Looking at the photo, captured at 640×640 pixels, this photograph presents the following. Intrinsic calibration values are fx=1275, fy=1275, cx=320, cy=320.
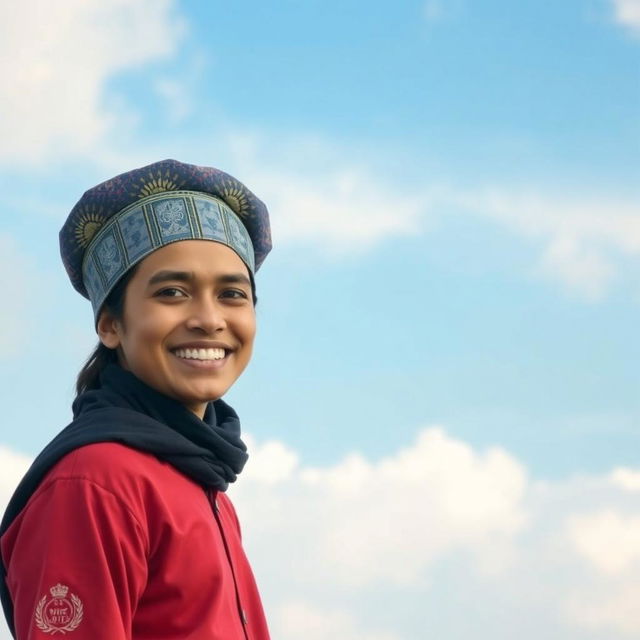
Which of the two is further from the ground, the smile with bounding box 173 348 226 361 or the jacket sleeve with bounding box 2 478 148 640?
the smile with bounding box 173 348 226 361

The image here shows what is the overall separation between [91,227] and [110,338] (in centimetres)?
41

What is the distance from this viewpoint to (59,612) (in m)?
3.62

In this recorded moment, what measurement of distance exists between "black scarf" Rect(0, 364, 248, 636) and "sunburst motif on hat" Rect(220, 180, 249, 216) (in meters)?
0.74

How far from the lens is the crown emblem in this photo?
11.9ft

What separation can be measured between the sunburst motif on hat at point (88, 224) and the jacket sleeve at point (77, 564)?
3.35 ft

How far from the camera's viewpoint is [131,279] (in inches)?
167

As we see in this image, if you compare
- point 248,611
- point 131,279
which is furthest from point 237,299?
point 248,611

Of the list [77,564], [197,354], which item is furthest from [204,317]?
[77,564]

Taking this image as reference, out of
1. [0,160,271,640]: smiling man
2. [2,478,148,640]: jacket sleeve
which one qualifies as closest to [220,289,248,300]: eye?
[0,160,271,640]: smiling man

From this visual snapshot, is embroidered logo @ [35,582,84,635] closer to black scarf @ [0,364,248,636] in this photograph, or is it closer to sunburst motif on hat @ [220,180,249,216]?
black scarf @ [0,364,248,636]

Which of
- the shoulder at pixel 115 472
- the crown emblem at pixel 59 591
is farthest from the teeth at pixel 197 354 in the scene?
the crown emblem at pixel 59 591

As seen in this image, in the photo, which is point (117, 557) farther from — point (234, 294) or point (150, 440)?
point (234, 294)

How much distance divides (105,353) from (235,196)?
2.37 feet

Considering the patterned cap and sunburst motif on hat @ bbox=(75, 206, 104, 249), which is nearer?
the patterned cap
